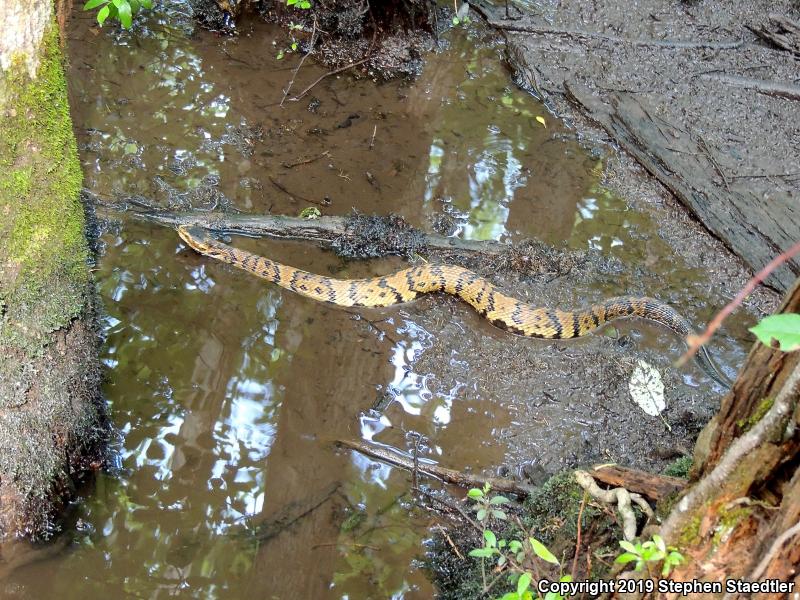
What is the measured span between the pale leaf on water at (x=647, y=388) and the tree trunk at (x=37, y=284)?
4239 millimetres

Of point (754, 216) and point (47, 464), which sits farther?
point (754, 216)

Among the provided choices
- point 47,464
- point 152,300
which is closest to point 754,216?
point 152,300

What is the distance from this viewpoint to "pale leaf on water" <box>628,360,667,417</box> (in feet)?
18.2

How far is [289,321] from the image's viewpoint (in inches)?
240

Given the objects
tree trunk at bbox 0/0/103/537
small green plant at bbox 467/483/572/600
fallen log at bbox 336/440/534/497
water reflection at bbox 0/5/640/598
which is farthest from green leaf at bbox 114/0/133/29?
small green plant at bbox 467/483/572/600

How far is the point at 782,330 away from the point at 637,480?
2.21m

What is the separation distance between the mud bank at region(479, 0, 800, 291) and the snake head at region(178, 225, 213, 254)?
177 inches

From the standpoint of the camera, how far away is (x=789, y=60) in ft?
30.7

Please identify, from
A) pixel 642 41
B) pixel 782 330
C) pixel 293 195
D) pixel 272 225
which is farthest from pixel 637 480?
pixel 642 41

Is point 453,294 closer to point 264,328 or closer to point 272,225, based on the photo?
point 264,328

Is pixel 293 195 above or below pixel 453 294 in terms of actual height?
above

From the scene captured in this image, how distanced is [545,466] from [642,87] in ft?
19.3

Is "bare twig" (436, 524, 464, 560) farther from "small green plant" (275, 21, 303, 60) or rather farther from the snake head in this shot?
"small green plant" (275, 21, 303, 60)

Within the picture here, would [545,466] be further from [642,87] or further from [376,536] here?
[642,87]
